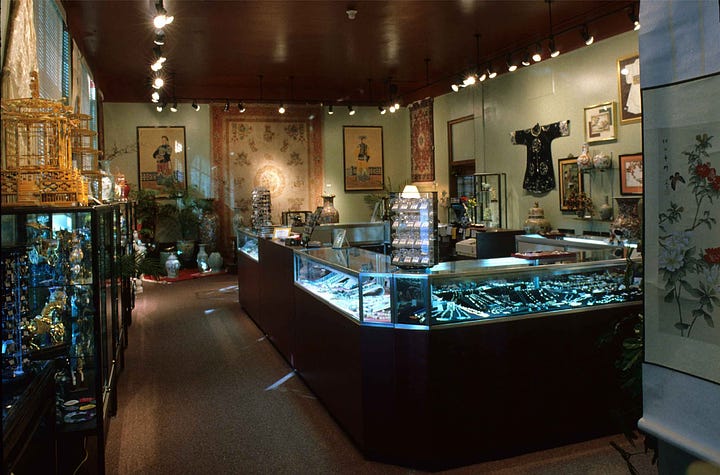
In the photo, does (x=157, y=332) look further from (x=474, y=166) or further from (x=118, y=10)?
(x=474, y=166)

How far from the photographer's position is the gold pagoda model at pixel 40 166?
8.78ft

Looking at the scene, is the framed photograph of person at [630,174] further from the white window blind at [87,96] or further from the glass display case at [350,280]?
the white window blind at [87,96]

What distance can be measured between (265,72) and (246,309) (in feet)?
15.1

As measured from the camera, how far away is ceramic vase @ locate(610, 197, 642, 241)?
18.8 ft

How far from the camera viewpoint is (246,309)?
7.74 m

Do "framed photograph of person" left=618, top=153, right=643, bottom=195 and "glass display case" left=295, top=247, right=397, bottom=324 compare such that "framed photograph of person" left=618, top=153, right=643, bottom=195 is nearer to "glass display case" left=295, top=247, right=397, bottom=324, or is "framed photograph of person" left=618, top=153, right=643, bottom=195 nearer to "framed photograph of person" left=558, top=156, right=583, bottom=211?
"framed photograph of person" left=558, top=156, right=583, bottom=211

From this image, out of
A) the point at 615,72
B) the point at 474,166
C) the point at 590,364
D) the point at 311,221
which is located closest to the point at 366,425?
the point at 590,364

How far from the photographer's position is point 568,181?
25.5 feet

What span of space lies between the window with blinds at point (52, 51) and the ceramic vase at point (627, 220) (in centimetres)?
527

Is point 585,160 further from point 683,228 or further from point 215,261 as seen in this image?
point 215,261

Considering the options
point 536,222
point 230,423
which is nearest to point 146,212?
point 536,222

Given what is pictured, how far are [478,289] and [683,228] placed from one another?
6.53ft

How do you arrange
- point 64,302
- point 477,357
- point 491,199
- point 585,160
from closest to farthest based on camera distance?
1. point 64,302
2. point 477,357
3. point 585,160
4. point 491,199

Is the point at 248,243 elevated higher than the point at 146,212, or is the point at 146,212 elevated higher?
the point at 146,212
